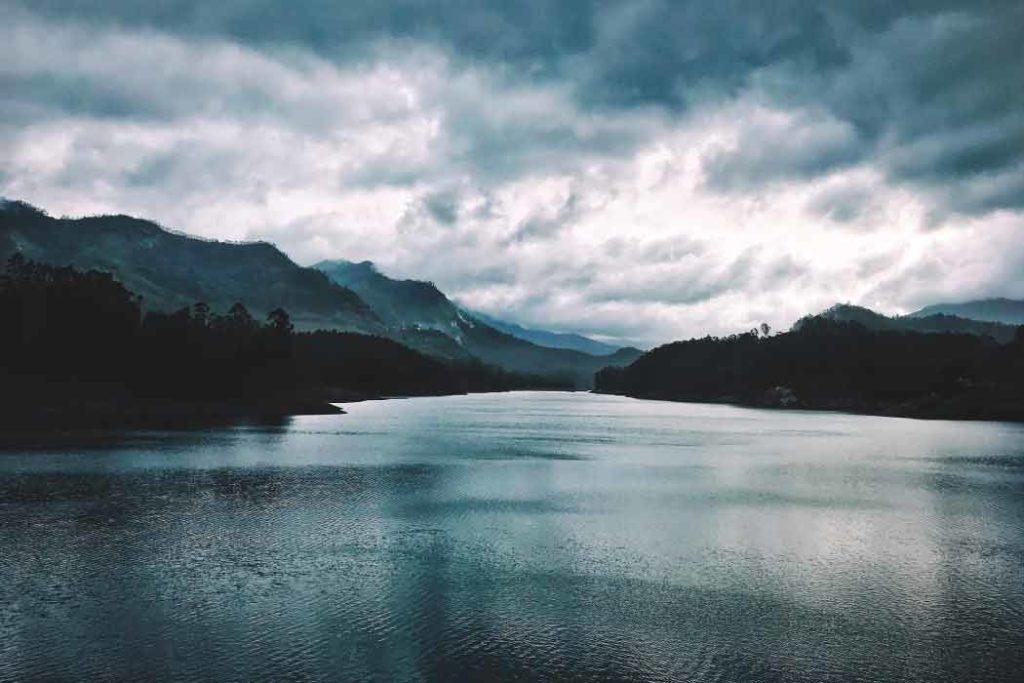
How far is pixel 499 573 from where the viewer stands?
108 feet

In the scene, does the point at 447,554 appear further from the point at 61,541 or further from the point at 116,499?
the point at 116,499

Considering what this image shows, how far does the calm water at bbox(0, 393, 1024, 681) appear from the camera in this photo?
2280cm

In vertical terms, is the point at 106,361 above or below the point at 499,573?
above

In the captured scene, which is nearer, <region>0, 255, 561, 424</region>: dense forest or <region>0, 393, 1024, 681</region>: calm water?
<region>0, 393, 1024, 681</region>: calm water

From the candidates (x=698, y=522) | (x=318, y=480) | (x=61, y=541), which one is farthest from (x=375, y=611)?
(x=318, y=480)

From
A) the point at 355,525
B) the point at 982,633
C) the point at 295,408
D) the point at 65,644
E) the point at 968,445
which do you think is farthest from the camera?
the point at 295,408

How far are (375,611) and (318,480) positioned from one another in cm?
3581

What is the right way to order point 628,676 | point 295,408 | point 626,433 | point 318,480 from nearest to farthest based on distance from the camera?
point 628,676 → point 318,480 → point 626,433 → point 295,408

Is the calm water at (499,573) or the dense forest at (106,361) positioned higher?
the dense forest at (106,361)

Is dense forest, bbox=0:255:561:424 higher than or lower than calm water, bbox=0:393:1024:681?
higher

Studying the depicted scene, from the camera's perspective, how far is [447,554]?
119 ft

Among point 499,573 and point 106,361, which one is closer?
point 499,573

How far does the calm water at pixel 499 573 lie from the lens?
22.8m

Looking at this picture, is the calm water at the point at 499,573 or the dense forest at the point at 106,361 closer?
the calm water at the point at 499,573
